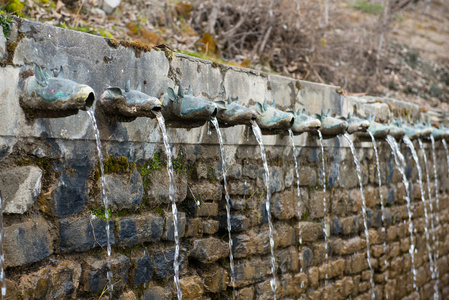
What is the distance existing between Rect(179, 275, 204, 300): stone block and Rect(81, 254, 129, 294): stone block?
48 centimetres

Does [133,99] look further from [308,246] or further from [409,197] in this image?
[409,197]

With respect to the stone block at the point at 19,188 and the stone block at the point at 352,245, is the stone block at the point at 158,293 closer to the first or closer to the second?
the stone block at the point at 19,188

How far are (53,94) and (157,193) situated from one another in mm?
976

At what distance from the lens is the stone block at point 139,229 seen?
242cm

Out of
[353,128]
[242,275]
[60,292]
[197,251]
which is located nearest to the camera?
[60,292]

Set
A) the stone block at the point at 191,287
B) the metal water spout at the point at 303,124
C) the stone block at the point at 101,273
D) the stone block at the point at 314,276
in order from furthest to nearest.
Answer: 1. the stone block at the point at 314,276
2. the metal water spout at the point at 303,124
3. the stone block at the point at 191,287
4. the stone block at the point at 101,273

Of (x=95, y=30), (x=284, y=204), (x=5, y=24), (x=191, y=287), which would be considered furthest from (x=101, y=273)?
(x=95, y=30)

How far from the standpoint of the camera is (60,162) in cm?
215

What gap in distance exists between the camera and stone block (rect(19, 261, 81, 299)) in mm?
1998

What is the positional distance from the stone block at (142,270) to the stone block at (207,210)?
1.62 ft

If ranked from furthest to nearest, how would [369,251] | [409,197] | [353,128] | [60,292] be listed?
[409,197]
[369,251]
[353,128]
[60,292]

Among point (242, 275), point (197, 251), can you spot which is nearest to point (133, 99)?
point (197, 251)

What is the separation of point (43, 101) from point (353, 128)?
2851mm

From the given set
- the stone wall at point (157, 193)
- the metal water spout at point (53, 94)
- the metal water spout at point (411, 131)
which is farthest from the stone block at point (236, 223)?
the metal water spout at point (411, 131)
